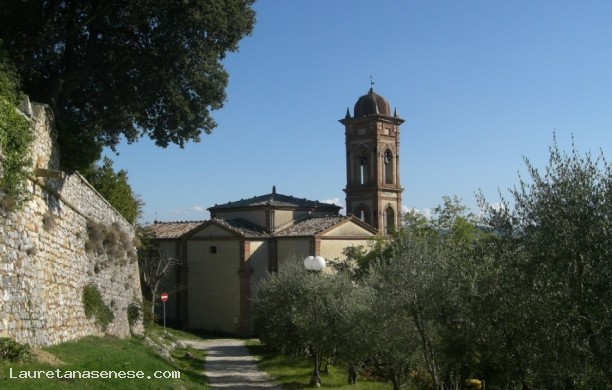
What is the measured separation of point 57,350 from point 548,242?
9650 mm

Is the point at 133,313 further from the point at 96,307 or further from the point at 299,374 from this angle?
the point at 299,374

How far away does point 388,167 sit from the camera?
47.8 metres

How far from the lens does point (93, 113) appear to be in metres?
21.0

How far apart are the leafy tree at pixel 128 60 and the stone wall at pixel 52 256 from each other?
71.2 inches

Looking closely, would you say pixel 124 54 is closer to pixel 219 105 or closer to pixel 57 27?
pixel 57 27

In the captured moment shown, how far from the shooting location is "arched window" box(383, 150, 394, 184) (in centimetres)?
4753

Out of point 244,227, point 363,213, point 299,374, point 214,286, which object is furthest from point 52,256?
point 363,213

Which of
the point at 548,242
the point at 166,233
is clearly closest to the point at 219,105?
the point at 548,242

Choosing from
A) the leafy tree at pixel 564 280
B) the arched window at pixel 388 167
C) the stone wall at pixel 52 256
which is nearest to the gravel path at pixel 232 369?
the stone wall at pixel 52 256

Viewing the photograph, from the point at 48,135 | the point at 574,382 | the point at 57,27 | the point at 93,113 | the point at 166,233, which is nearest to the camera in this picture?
the point at 574,382

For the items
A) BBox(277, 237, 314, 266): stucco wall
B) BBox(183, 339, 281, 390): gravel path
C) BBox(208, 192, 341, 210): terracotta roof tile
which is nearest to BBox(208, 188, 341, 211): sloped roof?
BBox(208, 192, 341, 210): terracotta roof tile

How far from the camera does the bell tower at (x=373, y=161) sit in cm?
4631

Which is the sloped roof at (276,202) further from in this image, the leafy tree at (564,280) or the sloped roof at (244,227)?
the leafy tree at (564,280)

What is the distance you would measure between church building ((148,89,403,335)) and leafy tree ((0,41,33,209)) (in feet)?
87.5
